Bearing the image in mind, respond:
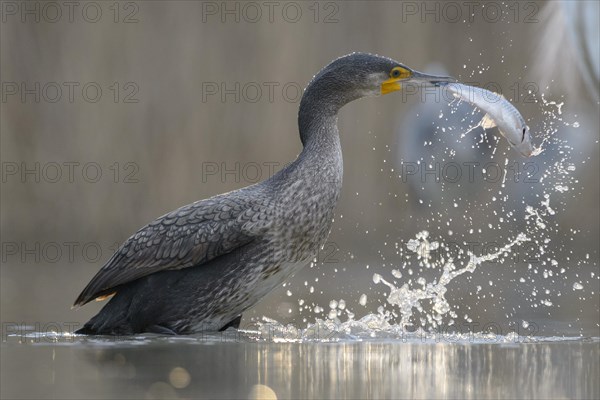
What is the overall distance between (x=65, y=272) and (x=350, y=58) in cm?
462

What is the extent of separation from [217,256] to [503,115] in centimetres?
150

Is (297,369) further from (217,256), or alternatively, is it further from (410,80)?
(410,80)

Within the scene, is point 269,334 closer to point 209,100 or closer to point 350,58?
point 350,58

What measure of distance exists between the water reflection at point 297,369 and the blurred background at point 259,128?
4.69 m

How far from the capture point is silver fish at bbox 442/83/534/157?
6152mm

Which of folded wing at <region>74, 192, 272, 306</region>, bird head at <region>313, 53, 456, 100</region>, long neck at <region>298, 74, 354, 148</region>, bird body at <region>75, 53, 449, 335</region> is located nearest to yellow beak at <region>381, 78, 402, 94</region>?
bird head at <region>313, 53, 456, 100</region>

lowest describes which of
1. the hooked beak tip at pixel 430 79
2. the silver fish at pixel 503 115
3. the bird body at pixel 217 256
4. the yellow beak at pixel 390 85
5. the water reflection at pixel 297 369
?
the water reflection at pixel 297 369

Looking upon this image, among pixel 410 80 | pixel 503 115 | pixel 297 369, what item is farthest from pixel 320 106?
pixel 297 369

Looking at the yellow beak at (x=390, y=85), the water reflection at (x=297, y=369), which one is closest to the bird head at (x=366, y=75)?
the yellow beak at (x=390, y=85)

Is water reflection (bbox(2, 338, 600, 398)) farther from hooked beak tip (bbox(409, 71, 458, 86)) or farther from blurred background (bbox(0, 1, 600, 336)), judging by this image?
blurred background (bbox(0, 1, 600, 336))

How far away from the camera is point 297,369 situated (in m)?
4.70

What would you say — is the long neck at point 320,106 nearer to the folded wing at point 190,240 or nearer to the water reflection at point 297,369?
Result: the folded wing at point 190,240

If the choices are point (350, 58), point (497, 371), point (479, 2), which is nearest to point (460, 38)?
point (479, 2)

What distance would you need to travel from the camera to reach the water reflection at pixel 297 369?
417cm
